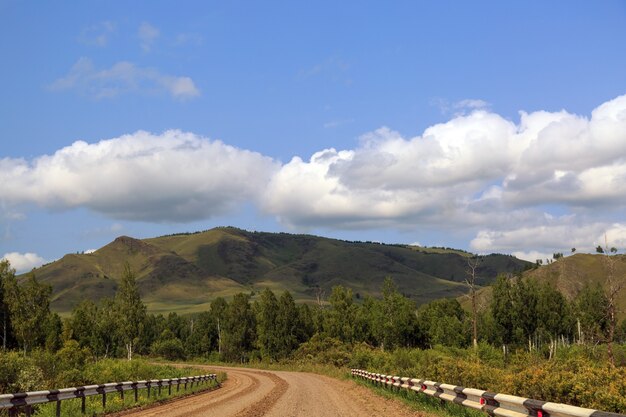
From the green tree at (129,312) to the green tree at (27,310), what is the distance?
10866mm

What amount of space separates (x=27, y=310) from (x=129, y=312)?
14631 mm

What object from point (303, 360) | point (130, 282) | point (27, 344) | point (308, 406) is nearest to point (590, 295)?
point (303, 360)

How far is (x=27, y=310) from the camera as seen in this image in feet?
278

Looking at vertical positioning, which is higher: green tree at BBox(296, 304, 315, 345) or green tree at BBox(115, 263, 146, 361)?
green tree at BBox(115, 263, 146, 361)

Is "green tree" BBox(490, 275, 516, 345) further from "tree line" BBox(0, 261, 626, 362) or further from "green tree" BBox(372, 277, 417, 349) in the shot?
"green tree" BBox(372, 277, 417, 349)

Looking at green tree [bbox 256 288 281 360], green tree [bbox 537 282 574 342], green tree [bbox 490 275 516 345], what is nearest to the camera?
green tree [bbox 490 275 516 345]

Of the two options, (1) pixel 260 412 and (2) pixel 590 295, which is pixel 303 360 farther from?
(1) pixel 260 412

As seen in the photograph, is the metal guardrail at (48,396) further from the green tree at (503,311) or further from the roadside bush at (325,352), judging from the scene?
the green tree at (503,311)

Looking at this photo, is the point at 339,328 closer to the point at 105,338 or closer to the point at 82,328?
the point at 105,338

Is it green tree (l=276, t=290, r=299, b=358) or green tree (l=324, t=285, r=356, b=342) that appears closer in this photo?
green tree (l=324, t=285, r=356, b=342)

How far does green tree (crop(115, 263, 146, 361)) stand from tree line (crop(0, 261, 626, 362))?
158mm

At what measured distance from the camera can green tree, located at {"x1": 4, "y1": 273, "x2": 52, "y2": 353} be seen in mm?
83688

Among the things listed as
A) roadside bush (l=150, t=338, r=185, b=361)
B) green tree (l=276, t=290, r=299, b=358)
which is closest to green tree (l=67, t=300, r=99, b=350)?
roadside bush (l=150, t=338, r=185, b=361)

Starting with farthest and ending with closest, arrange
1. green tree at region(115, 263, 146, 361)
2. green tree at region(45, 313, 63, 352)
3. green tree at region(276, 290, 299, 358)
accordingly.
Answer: green tree at region(276, 290, 299, 358)
green tree at region(45, 313, 63, 352)
green tree at region(115, 263, 146, 361)
